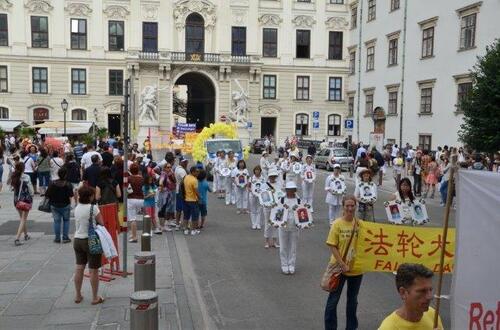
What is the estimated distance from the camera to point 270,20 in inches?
1999

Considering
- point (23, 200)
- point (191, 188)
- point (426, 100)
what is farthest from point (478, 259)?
point (426, 100)

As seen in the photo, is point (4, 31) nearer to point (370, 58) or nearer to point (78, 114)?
point (78, 114)

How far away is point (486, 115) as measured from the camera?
62.9 feet

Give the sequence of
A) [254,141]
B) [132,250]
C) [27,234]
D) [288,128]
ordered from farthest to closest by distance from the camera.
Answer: [288,128] < [254,141] < [27,234] < [132,250]

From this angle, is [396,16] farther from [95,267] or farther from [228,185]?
[95,267]

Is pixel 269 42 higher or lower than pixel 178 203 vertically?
higher

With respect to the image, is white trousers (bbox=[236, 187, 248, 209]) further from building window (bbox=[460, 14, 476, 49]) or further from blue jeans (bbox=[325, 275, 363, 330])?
building window (bbox=[460, 14, 476, 49])

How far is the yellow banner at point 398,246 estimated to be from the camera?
714cm

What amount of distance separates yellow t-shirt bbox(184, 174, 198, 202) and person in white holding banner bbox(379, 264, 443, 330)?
9.62m

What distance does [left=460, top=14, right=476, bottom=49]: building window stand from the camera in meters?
29.2

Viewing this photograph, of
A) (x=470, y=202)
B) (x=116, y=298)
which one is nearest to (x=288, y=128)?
(x=116, y=298)

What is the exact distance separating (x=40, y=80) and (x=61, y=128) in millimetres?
13634

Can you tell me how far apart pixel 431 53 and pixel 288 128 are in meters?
20.1

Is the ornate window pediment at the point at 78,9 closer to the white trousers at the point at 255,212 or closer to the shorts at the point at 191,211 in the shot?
the white trousers at the point at 255,212
